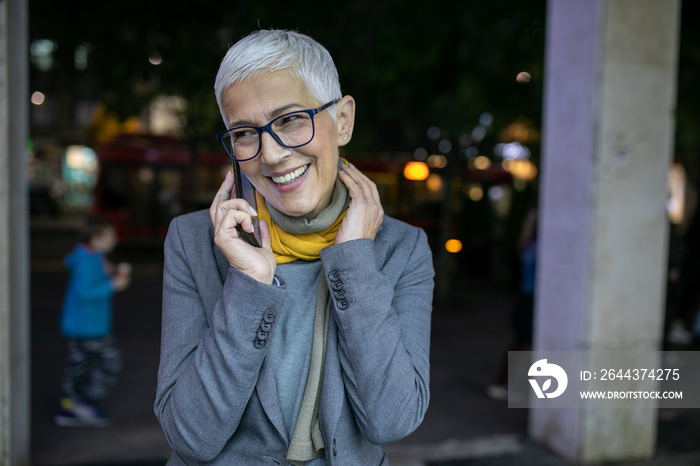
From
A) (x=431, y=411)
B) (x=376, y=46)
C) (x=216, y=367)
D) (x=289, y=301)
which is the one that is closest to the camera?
(x=216, y=367)

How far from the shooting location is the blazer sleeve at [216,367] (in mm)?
1286

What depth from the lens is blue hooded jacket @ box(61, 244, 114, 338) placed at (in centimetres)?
489

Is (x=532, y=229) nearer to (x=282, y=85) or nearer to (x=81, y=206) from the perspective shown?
(x=282, y=85)

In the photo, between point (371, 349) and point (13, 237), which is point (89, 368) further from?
point (371, 349)

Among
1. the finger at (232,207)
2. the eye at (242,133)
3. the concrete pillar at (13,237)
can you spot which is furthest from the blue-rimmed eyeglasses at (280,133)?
the concrete pillar at (13,237)

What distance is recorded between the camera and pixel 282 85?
4.38ft

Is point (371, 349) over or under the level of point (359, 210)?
under

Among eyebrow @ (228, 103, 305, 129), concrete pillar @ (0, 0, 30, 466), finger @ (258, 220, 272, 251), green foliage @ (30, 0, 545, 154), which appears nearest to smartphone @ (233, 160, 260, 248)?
finger @ (258, 220, 272, 251)

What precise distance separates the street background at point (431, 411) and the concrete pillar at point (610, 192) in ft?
1.60

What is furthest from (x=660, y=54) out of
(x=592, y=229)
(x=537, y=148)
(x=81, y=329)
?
(x=537, y=148)

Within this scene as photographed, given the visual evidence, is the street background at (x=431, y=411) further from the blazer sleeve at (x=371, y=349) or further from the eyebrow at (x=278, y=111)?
the eyebrow at (x=278, y=111)

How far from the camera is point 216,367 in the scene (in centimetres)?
128

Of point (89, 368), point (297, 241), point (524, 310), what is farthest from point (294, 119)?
point (524, 310)

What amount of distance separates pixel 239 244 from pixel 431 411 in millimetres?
4520
